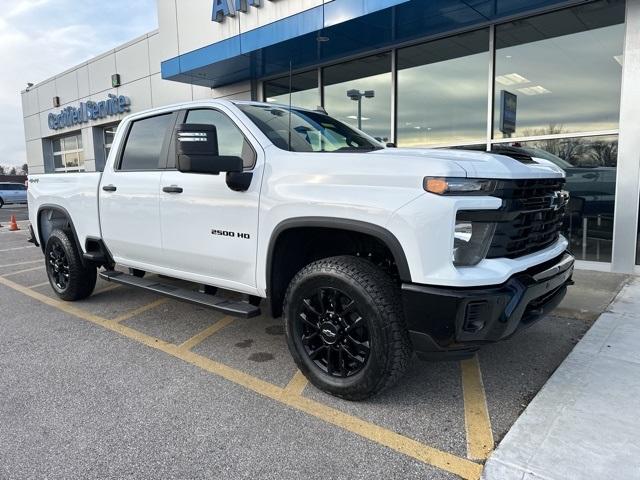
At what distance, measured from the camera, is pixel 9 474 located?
2455 millimetres

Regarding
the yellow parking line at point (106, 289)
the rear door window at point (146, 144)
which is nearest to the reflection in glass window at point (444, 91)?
the rear door window at point (146, 144)

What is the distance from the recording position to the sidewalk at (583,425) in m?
2.36

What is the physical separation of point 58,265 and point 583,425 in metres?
5.53

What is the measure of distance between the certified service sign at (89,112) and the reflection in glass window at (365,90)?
8.70 meters

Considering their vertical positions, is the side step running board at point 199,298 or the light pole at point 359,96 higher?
the light pole at point 359,96

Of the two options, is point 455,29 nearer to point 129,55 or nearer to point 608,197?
point 608,197

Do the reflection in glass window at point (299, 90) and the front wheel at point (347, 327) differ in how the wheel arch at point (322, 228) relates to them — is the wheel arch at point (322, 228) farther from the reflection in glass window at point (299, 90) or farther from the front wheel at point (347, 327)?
the reflection in glass window at point (299, 90)

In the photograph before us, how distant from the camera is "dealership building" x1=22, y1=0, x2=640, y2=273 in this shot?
663 cm

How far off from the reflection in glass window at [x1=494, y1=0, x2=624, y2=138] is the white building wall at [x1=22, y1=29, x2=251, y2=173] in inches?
245

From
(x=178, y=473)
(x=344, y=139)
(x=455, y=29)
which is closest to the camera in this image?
(x=178, y=473)

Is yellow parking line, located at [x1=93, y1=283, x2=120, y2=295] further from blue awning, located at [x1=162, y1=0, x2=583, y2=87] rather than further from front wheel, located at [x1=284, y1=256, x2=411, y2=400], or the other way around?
blue awning, located at [x1=162, y1=0, x2=583, y2=87]

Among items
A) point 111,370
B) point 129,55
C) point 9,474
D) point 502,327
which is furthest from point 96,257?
point 129,55

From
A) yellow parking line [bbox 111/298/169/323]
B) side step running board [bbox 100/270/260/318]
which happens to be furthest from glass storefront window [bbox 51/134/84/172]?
side step running board [bbox 100/270/260/318]

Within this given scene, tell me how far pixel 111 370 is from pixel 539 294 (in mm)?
3141
